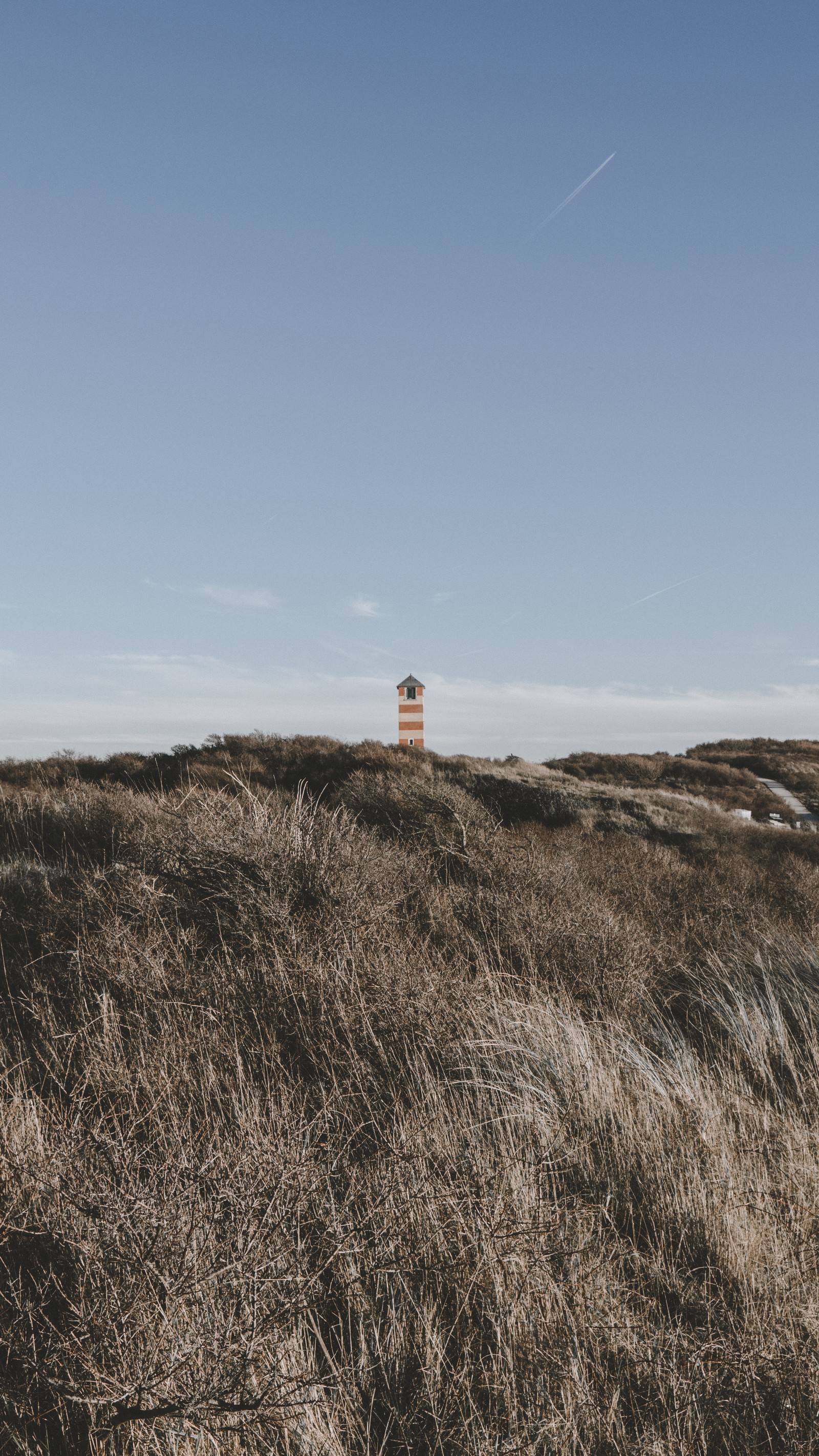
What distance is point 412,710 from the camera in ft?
69.5

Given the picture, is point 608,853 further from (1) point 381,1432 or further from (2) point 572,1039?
(1) point 381,1432

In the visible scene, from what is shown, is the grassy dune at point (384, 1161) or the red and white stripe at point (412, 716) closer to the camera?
the grassy dune at point (384, 1161)

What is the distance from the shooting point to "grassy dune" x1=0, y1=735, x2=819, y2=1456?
1.94 meters

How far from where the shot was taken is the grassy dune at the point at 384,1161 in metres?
1.94

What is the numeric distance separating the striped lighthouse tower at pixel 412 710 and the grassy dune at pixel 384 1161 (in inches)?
527

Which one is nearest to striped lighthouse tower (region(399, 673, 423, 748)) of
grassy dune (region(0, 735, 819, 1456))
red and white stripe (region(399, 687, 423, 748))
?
red and white stripe (region(399, 687, 423, 748))

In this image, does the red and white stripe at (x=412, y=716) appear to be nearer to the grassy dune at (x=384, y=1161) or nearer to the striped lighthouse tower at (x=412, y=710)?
the striped lighthouse tower at (x=412, y=710)

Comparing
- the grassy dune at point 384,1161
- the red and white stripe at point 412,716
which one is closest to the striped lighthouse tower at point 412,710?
the red and white stripe at point 412,716

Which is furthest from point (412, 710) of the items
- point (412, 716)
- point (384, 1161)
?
point (384, 1161)

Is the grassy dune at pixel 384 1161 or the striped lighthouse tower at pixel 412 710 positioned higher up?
the striped lighthouse tower at pixel 412 710

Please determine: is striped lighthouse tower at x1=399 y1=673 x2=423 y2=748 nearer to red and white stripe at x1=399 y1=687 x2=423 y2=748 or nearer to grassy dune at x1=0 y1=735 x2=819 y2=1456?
red and white stripe at x1=399 y1=687 x2=423 y2=748

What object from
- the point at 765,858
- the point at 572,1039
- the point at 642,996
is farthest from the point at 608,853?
the point at 572,1039

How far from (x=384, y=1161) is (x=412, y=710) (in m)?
18.4

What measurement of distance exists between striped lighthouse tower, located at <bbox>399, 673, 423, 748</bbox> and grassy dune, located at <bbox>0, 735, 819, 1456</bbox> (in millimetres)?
13382
